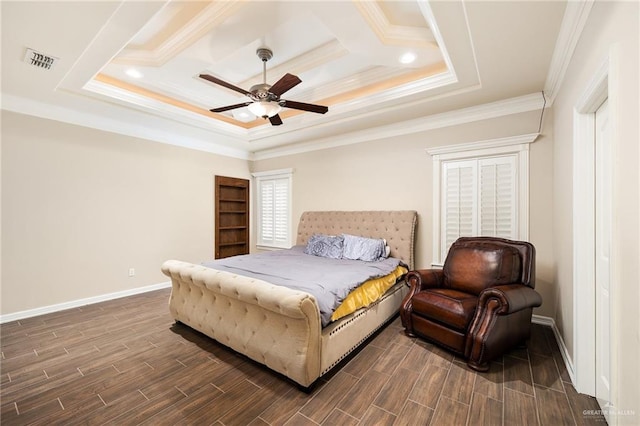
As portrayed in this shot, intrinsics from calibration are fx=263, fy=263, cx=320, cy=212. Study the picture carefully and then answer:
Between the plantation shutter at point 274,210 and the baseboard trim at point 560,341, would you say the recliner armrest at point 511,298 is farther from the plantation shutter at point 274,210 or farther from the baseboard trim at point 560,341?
the plantation shutter at point 274,210

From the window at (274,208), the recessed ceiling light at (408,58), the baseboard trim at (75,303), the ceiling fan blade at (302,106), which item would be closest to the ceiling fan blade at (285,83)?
the ceiling fan blade at (302,106)

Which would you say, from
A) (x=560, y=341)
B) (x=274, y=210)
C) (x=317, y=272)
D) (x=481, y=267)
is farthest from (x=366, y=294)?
(x=274, y=210)

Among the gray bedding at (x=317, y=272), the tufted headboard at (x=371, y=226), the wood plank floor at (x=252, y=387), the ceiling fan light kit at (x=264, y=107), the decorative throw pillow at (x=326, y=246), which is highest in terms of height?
the ceiling fan light kit at (x=264, y=107)

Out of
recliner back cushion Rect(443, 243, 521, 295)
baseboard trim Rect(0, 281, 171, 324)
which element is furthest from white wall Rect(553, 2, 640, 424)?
baseboard trim Rect(0, 281, 171, 324)

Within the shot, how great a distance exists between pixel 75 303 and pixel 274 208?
3.52 m

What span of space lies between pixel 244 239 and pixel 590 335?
5651 mm

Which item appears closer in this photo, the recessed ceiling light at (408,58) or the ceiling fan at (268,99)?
the ceiling fan at (268,99)

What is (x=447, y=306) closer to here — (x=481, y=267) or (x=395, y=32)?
(x=481, y=267)

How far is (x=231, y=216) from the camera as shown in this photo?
5.91 m

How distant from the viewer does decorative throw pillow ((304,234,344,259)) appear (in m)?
3.90

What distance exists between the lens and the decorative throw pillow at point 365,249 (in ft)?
11.9

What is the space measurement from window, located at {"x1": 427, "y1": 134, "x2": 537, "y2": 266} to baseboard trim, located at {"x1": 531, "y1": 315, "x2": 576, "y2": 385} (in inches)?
37.8

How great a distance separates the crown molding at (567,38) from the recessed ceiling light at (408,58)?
44.4 inches

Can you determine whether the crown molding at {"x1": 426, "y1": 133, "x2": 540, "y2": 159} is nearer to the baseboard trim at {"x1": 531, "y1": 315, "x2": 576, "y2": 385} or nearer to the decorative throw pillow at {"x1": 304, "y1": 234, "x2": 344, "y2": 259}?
the decorative throw pillow at {"x1": 304, "y1": 234, "x2": 344, "y2": 259}
